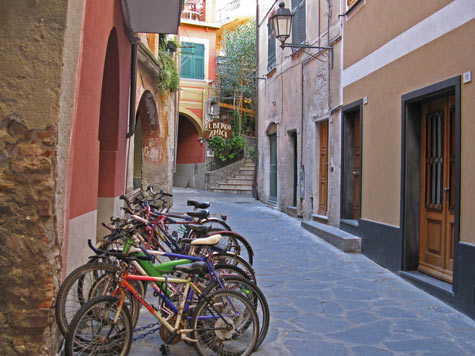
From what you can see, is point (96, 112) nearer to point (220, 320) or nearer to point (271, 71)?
point (220, 320)

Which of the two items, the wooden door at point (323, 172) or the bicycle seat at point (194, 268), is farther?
the wooden door at point (323, 172)

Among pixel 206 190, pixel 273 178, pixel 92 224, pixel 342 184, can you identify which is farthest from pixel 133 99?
pixel 206 190

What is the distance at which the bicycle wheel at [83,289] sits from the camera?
323 cm

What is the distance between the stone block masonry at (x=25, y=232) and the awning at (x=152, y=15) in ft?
11.6

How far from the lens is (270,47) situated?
1639 cm

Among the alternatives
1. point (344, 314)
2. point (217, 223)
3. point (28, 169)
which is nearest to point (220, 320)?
point (28, 169)

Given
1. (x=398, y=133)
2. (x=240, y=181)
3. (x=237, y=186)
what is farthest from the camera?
(x=240, y=181)

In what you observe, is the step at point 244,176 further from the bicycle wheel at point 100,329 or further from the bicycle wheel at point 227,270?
the bicycle wheel at point 100,329

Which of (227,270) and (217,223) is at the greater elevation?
(217,223)

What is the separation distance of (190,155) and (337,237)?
62.9 feet

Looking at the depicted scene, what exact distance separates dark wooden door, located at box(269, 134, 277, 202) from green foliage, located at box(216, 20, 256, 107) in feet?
30.8

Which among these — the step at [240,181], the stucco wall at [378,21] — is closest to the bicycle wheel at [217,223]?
the stucco wall at [378,21]

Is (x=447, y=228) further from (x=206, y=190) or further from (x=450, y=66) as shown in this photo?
(x=206, y=190)

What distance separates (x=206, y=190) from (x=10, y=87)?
2068 cm
